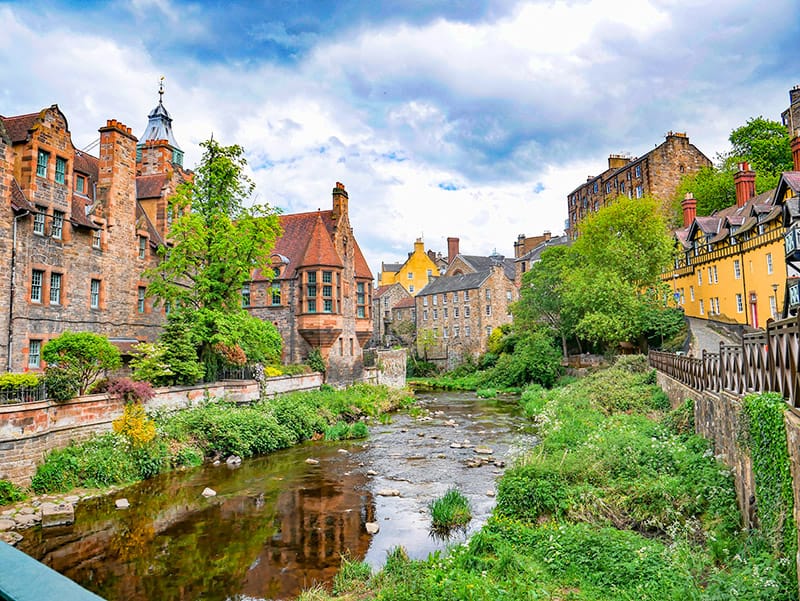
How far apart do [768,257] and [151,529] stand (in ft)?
104

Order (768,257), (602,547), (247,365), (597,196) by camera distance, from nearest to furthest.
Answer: (602,547) → (247,365) → (768,257) → (597,196)

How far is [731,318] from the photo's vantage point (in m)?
34.8

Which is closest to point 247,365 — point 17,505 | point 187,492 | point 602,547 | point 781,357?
point 187,492

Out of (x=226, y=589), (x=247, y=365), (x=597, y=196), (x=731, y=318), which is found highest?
(x=597, y=196)

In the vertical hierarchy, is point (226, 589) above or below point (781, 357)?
below

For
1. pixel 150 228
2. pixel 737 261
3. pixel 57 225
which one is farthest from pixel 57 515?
pixel 737 261

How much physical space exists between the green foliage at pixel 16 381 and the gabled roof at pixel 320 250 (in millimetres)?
19291

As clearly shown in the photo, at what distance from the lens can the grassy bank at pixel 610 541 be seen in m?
7.69

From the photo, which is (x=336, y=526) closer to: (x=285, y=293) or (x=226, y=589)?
(x=226, y=589)

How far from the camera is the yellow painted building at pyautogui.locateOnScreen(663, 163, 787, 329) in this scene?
1165 inches

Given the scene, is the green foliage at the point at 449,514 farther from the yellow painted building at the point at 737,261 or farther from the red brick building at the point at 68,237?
the yellow painted building at the point at 737,261

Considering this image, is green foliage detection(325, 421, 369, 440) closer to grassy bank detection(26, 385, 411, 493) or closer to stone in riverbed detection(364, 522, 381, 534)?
grassy bank detection(26, 385, 411, 493)

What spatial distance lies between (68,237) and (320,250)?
1415 cm

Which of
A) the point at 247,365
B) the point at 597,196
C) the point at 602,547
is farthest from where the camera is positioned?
the point at 597,196
